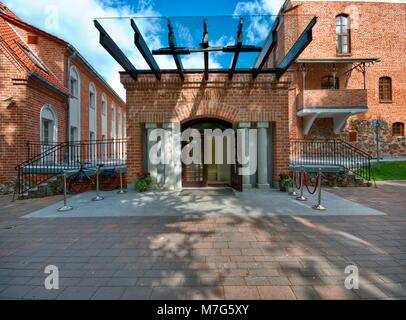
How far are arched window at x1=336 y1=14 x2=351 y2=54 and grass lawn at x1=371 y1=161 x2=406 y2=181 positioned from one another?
8772 mm

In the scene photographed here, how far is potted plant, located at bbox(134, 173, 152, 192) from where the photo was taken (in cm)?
696

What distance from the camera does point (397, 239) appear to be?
11.1ft

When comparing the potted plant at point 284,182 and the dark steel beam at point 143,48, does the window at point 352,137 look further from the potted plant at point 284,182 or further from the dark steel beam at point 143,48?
→ the dark steel beam at point 143,48

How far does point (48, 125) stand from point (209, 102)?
314 inches

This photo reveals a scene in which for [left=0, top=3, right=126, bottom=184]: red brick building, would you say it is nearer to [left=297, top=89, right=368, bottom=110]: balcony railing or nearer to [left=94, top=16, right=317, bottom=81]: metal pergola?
[left=94, top=16, right=317, bottom=81]: metal pergola

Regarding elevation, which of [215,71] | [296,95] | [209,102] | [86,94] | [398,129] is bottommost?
[209,102]

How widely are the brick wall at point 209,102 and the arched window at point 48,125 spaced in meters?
4.69

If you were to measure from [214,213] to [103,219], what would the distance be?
2507 mm

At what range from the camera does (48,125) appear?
9.56 metres

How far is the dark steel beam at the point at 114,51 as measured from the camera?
4907mm

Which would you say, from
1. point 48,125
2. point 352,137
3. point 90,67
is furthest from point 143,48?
point 352,137

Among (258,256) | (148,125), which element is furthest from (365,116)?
(258,256)

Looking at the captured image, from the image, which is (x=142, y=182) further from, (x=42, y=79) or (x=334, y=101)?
(x=334, y=101)

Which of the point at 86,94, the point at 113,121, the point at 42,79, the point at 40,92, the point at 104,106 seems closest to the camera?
the point at 42,79
